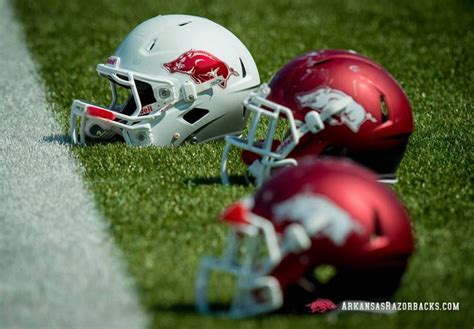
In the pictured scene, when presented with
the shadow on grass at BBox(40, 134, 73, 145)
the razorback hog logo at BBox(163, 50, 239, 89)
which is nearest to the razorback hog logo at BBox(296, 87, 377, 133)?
the razorback hog logo at BBox(163, 50, 239, 89)

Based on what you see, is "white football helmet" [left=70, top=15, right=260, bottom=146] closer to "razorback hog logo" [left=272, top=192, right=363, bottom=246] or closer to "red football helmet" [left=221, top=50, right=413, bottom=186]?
"red football helmet" [left=221, top=50, right=413, bottom=186]

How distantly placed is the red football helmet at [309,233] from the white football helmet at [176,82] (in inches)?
81.6

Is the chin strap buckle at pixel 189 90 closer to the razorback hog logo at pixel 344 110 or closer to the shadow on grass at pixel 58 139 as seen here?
the shadow on grass at pixel 58 139

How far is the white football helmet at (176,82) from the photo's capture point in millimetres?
5625

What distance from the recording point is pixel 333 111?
469 cm

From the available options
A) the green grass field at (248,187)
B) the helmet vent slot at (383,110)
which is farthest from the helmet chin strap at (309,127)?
the green grass field at (248,187)

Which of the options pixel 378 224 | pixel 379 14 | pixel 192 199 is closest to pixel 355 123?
pixel 192 199

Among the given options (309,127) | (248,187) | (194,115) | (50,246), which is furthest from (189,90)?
(50,246)

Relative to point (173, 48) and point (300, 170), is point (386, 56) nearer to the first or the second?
point (173, 48)

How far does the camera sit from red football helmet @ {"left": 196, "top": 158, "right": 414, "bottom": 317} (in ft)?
11.4

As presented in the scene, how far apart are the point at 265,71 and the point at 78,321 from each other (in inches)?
186

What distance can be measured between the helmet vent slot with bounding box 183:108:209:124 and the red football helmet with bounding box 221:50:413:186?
0.92 m

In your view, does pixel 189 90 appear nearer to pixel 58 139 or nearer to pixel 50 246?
pixel 58 139

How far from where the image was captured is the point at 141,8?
1047cm
